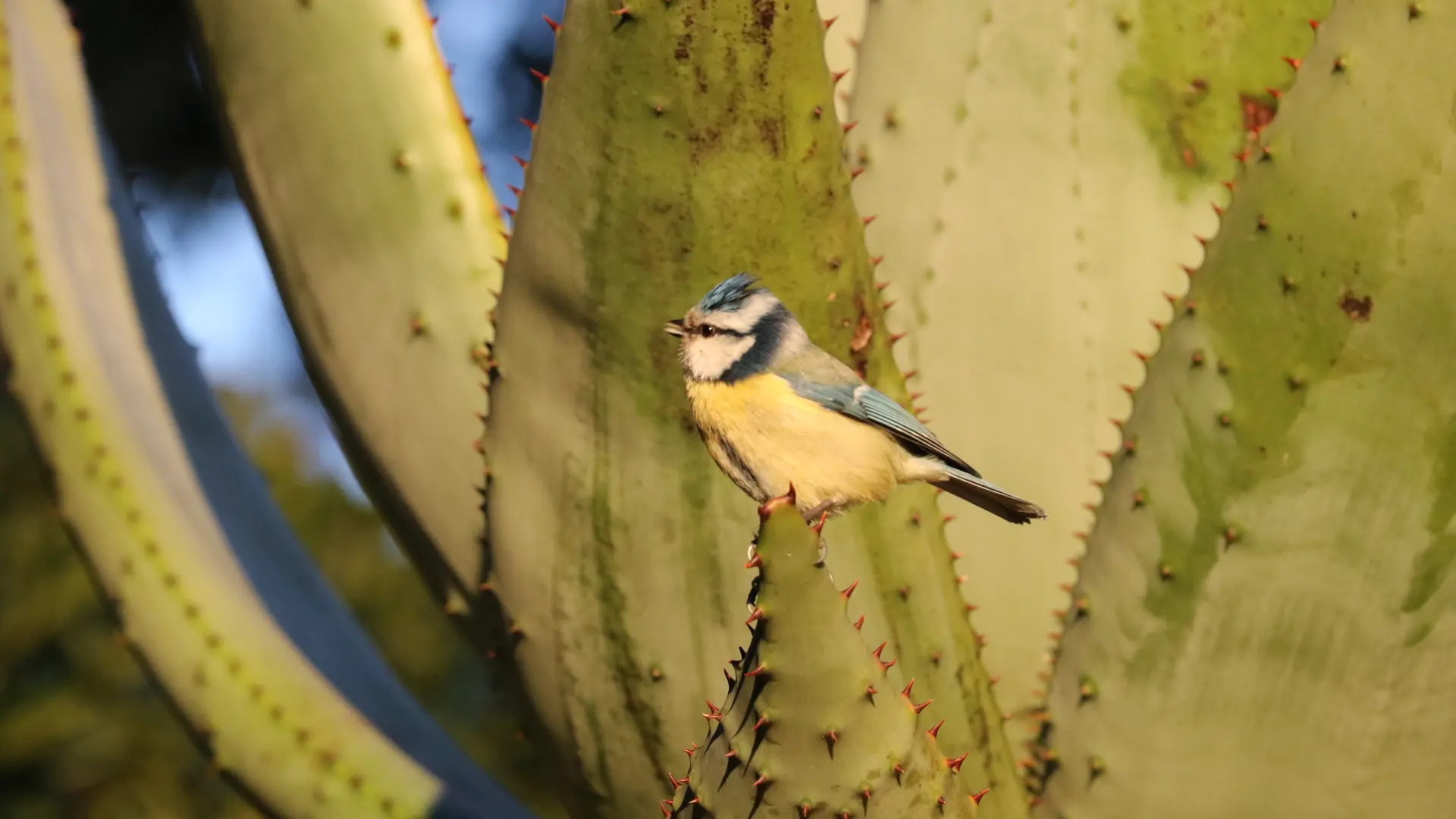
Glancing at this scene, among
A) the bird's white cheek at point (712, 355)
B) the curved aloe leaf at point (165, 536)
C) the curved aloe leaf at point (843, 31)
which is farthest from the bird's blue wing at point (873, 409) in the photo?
the curved aloe leaf at point (165, 536)

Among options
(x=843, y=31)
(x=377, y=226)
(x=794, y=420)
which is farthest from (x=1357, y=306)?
(x=377, y=226)

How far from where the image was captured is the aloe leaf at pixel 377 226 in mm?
2016

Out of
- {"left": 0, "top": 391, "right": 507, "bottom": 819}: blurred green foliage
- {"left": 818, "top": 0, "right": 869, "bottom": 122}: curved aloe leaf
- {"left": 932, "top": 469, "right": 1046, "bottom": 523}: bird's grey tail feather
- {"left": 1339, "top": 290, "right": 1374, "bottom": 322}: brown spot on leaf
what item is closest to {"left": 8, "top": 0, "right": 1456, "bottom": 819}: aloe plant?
{"left": 1339, "top": 290, "right": 1374, "bottom": 322}: brown spot on leaf

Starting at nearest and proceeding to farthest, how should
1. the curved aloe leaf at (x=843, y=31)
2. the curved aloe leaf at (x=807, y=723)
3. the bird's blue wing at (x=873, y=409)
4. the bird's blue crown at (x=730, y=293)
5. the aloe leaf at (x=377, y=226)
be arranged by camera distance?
the curved aloe leaf at (x=807, y=723) → the bird's blue crown at (x=730, y=293) → the bird's blue wing at (x=873, y=409) → the aloe leaf at (x=377, y=226) → the curved aloe leaf at (x=843, y=31)

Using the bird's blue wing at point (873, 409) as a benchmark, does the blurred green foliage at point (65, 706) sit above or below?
above

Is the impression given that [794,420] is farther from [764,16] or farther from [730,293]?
[764,16]

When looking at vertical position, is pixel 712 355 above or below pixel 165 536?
above

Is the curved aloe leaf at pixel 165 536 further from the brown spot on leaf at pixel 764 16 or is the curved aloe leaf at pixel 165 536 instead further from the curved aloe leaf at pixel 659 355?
the brown spot on leaf at pixel 764 16

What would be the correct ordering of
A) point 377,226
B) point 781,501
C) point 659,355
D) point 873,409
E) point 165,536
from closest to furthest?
point 781,501 < point 659,355 < point 873,409 < point 377,226 < point 165,536

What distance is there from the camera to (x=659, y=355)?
1.70m

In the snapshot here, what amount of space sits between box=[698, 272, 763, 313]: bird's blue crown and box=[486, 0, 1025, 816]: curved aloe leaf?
17 mm

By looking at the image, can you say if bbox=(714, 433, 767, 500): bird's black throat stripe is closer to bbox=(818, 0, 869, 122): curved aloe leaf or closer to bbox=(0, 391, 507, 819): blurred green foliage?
bbox=(818, 0, 869, 122): curved aloe leaf

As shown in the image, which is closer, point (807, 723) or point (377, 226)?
point (807, 723)

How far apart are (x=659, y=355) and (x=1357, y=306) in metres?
0.80
